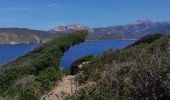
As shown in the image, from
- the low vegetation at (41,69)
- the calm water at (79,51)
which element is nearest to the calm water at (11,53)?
the calm water at (79,51)

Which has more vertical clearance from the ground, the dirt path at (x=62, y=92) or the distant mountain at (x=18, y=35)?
the dirt path at (x=62, y=92)

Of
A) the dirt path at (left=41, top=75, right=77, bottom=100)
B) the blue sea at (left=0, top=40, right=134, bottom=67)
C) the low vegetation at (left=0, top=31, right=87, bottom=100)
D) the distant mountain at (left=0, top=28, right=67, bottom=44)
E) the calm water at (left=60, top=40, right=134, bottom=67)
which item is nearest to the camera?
the dirt path at (left=41, top=75, right=77, bottom=100)

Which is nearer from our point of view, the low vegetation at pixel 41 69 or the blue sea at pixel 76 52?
the low vegetation at pixel 41 69

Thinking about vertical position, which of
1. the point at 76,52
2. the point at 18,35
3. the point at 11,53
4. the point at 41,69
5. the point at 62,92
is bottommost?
the point at 18,35

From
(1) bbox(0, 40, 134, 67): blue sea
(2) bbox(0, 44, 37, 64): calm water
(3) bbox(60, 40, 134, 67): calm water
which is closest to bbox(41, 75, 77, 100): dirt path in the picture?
(1) bbox(0, 40, 134, 67): blue sea

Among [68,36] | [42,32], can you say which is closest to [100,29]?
[42,32]

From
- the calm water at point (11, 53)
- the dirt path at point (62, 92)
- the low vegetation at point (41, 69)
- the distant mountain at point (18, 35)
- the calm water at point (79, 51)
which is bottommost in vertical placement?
the distant mountain at point (18, 35)

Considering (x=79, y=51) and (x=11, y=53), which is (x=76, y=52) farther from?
(x=11, y=53)

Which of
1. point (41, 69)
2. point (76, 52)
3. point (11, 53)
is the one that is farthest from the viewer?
point (11, 53)

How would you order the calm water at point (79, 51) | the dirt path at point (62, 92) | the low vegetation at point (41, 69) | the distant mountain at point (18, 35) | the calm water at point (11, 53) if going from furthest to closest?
the distant mountain at point (18, 35) → the calm water at point (11, 53) → the calm water at point (79, 51) → the low vegetation at point (41, 69) → the dirt path at point (62, 92)

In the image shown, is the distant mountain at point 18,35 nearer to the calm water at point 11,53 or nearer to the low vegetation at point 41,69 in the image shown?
the calm water at point 11,53

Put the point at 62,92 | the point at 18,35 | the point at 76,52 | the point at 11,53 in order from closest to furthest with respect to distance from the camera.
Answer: the point at 62,92 → the point at 76,52 → the point at 11,53 → the point at 18,35

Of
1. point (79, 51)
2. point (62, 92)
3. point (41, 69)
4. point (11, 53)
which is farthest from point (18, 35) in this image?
point (62, 92)

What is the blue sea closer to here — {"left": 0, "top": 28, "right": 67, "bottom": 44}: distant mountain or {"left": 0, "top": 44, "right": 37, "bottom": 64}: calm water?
{"left": 0, "top": 44, "right": 37, "bottom": 64}: calm water
